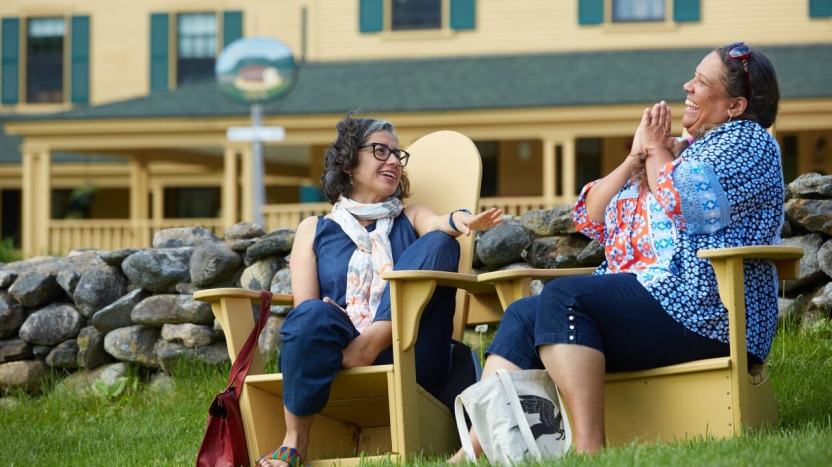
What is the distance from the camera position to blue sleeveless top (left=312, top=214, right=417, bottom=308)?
3398 millimetres

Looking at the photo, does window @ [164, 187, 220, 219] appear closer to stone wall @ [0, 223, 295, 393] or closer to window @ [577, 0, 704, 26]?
window @ [577, 0, 704, 26]

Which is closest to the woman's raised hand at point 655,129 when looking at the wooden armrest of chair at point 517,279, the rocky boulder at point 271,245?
the wooden armrest of chair at point 517,279

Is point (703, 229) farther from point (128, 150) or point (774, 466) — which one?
point (128, 150)

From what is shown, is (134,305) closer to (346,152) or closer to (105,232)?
(346,152)

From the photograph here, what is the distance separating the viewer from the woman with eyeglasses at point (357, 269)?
9.76 ft

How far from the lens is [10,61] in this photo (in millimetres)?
16797

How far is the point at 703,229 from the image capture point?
2789mm

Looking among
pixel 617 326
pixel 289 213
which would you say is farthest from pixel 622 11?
pixel 617 326

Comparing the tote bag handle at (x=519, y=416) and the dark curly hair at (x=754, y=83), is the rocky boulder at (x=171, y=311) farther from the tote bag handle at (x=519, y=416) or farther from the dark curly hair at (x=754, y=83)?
the dark curly hair at (x=754, y=83)

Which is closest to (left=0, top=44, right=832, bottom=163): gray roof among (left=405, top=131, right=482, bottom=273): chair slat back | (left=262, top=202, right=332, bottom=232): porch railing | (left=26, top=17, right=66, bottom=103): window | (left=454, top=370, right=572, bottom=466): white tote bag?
(left=262, top=202, right=332, bottom=232): porch railing

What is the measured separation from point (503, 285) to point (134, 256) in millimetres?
2292

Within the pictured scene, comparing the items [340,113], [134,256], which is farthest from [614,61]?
[134,256]

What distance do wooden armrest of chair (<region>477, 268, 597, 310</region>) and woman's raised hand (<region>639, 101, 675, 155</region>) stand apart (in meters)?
0.58

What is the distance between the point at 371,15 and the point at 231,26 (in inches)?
101
